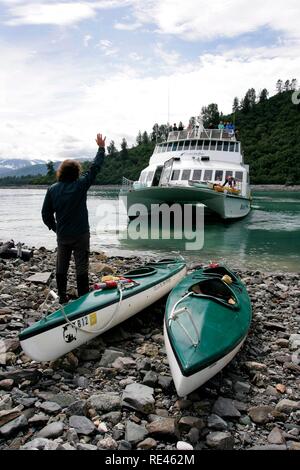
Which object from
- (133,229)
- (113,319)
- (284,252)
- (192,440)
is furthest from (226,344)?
(133,229)

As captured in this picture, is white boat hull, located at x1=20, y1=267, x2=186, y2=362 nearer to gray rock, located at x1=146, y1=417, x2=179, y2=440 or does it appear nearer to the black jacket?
the black jacket

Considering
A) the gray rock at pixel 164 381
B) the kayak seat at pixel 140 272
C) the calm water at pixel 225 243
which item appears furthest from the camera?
the calm water at pixel 225 243

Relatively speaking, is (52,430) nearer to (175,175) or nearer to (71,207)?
(71,207)

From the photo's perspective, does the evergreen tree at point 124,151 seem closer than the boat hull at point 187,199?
No

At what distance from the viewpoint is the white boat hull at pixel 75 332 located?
4734 millimetres

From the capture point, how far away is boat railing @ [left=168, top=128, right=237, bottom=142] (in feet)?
99.5

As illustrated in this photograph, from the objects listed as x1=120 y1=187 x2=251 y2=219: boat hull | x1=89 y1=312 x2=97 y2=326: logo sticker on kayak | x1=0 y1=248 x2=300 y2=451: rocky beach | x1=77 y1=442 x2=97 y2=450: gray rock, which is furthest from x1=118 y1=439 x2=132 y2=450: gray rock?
x1=120 y1=187 x2=251 y2=219: boat hull

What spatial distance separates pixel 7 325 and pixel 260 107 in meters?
175

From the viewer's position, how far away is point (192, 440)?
373 centimetres

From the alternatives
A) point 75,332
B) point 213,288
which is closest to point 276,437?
point 75,332

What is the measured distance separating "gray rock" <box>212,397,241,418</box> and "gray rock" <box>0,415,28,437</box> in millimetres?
1993

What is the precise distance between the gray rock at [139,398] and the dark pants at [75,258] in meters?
2.37

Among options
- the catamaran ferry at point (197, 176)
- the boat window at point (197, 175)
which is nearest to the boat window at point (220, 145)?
the catamaran ferry at point (197, 176)

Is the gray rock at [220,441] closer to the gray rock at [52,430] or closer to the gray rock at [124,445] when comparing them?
the gray rock at [124,445]
